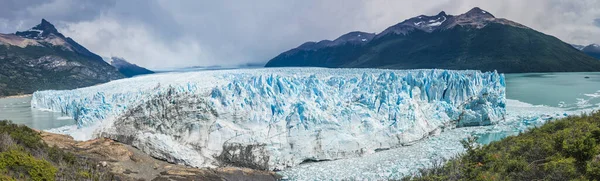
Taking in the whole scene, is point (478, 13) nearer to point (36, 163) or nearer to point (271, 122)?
point (271, 122)

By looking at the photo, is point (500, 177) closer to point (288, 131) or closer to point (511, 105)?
point (288, 131)

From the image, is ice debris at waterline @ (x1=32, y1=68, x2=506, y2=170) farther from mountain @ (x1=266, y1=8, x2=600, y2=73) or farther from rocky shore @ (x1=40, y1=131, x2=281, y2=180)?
mountain @ (x1=266, y1=8, x2=600, y2=73)

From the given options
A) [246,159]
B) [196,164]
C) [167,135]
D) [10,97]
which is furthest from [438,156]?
[10,97]

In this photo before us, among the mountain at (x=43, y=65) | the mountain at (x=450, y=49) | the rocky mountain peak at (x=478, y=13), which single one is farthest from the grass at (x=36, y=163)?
the rocky mountain peak at (x=478, y=13)

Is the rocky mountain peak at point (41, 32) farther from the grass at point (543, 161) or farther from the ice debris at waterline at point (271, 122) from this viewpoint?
the grass at point (543, 161)

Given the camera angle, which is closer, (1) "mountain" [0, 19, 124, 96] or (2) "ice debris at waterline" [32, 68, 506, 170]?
(2) "ice debris at waterline" [32, 68, 506, 170]

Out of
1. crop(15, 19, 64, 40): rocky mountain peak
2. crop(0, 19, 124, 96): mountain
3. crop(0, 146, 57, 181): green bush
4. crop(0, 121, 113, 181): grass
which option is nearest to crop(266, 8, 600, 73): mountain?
crop(0, 19, 124, 96): mountain

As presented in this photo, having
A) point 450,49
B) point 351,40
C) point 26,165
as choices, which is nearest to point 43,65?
point 351,40
